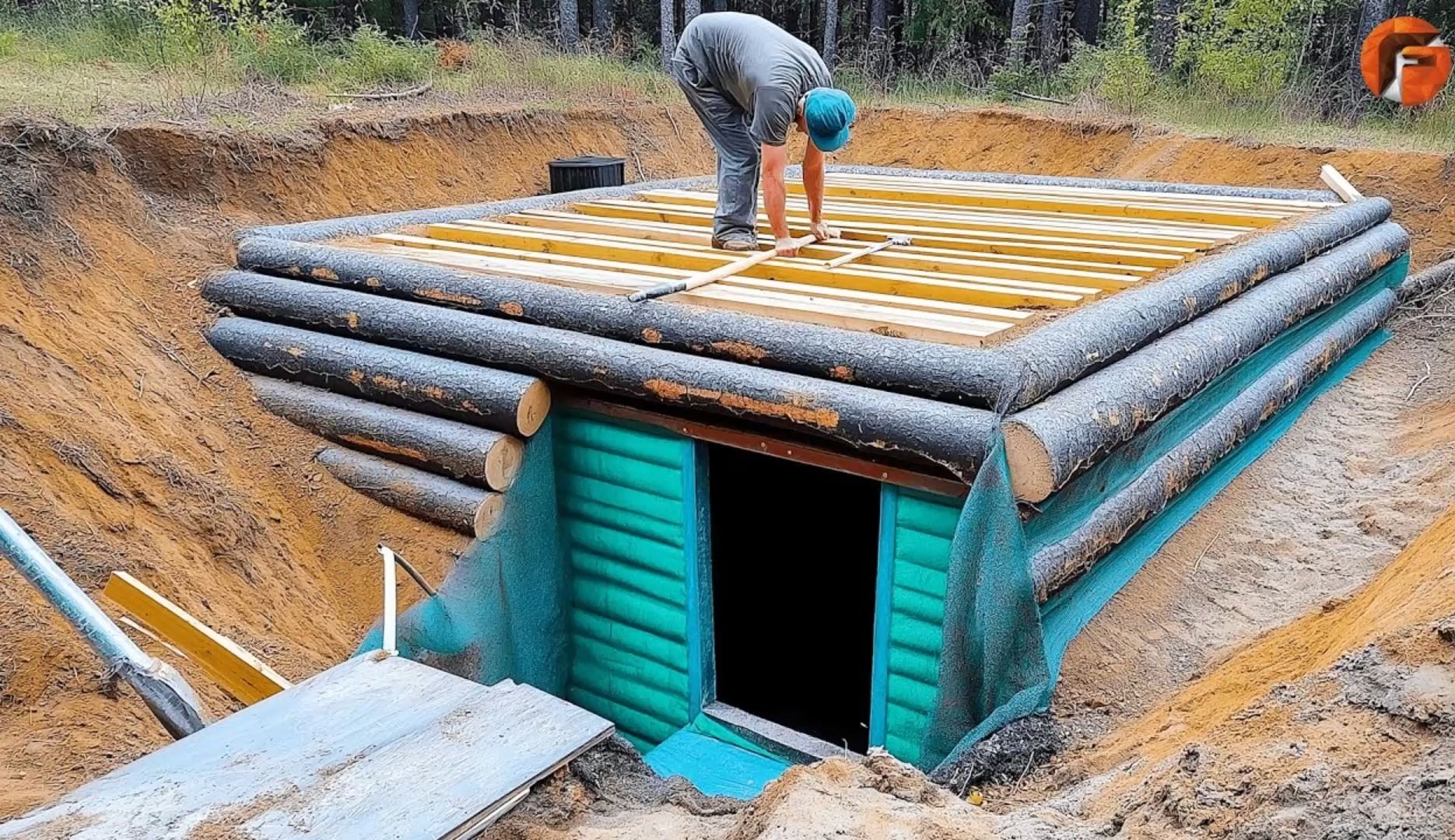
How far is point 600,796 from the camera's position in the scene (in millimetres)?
2555

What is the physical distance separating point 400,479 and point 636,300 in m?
1.47

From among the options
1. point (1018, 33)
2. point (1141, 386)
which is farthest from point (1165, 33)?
point (1141, 386)

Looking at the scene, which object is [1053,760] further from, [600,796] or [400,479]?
[400,479]

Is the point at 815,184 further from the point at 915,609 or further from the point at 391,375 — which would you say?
the point at 915,609

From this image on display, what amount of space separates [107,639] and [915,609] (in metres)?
2.65

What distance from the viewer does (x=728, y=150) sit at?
563 cm

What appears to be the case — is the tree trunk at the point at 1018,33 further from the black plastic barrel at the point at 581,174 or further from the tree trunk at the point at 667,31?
the black plastic barrel at the point at 581,174

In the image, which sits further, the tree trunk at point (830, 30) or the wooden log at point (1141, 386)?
the tree trunk at point (830, 30)

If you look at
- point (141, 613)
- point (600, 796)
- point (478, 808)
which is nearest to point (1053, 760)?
point (600, 796)

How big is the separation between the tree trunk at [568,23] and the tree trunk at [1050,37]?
23.0 feet

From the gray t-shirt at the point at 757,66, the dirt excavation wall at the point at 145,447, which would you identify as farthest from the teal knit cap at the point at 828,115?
the dirt excavation wall at the point at 145,447

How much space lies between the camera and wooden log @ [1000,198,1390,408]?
361cm

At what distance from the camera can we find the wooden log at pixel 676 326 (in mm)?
3697

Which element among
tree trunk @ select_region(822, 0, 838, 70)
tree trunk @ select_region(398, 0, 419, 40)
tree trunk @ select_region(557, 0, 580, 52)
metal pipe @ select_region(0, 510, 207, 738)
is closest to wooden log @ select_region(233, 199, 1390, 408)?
metal pipe @ select_region(0, 510, 207, 738)
